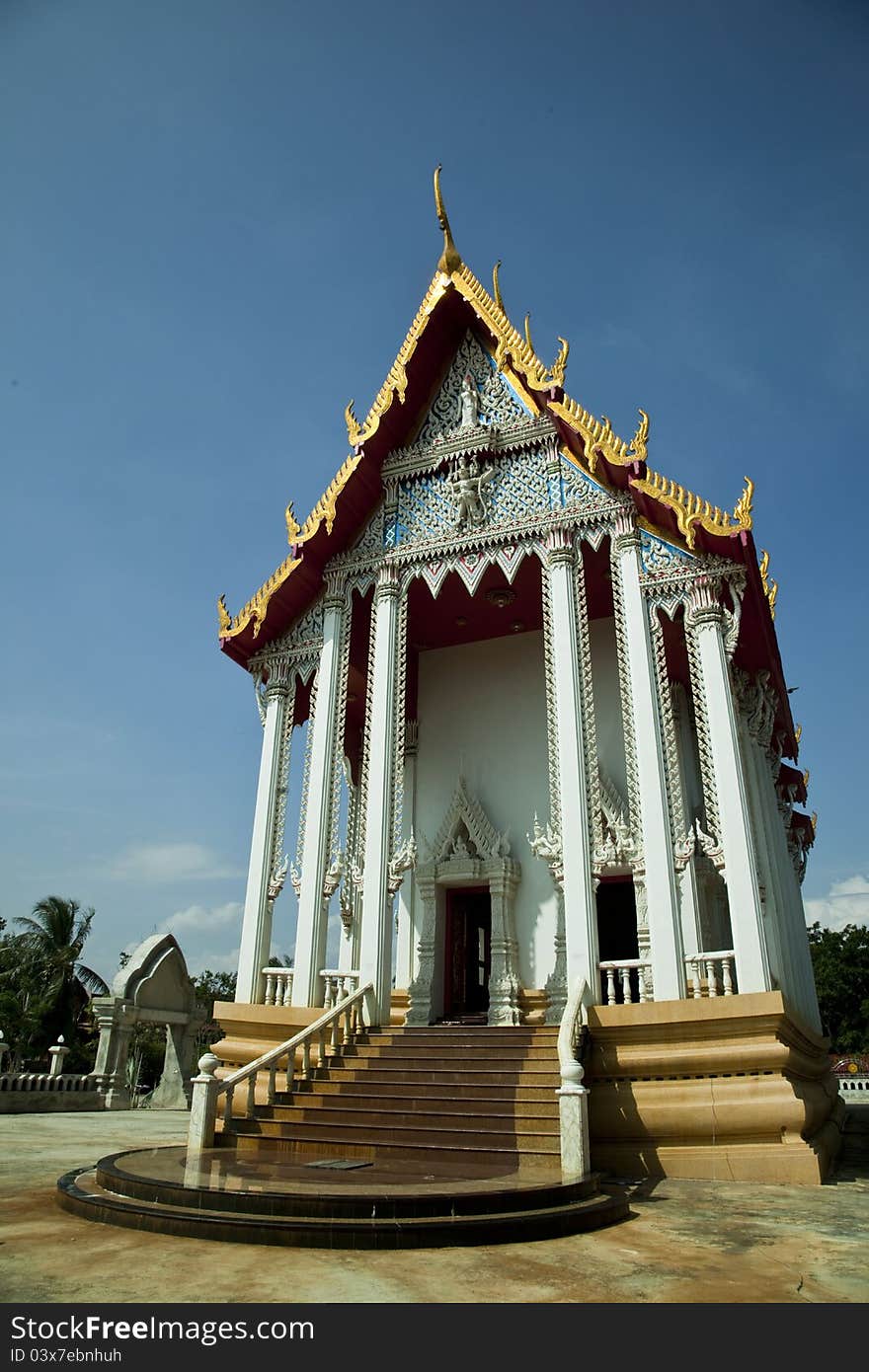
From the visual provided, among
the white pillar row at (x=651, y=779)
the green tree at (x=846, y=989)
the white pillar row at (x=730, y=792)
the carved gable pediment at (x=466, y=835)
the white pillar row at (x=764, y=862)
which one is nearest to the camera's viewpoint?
the white pillar row at (x=730, y=792)

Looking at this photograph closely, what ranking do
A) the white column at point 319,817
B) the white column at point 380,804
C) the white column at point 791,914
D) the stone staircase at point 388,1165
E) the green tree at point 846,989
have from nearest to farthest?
the stone staircase at point 388,1165
the white column at point 380,804
the white column at point 319,817
the white column at point 791,914
the green tree at point 846,989

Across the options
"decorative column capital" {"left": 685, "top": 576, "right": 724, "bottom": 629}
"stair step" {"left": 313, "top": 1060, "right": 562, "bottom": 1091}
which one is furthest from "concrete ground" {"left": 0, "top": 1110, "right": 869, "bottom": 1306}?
"decorative column capital" {"left": 685, "top": 576, "right": 724, "bottom": 629}

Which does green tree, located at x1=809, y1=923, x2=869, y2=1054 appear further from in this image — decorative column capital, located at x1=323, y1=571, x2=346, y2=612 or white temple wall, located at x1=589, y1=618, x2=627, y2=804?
decorative column capital, located at x1=323, y1=571, x2=346, y2=612

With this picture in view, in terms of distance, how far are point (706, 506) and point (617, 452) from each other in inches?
46.4

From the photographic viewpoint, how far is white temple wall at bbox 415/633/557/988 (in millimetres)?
11094

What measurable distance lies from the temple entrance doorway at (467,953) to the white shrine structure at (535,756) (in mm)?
37

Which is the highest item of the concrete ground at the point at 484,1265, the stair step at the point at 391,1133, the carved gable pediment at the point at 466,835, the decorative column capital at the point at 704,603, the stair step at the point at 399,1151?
the decorative column capital at the point at 704,603

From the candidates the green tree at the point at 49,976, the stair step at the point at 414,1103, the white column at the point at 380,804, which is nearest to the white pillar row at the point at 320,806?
the white column at the point at 380,804

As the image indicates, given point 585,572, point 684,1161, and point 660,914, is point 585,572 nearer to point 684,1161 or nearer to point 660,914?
point 660,914

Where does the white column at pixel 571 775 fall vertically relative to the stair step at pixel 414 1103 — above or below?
above

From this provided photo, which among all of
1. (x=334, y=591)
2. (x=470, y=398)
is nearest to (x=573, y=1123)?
(x=334, y=591)

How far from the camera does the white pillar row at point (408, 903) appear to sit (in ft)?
36.8

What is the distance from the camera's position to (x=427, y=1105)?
7066mm

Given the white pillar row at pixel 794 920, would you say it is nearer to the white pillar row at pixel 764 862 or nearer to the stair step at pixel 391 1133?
the white pillar row at pixel 764 862
